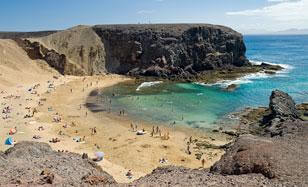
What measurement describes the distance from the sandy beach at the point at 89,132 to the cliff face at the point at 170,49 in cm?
2058

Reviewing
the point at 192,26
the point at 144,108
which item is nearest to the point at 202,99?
the point at 144,108

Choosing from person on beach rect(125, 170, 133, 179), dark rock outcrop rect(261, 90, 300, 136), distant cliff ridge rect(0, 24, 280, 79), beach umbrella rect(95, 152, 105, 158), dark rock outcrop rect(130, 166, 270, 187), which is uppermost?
distant cliff ridge rect(0, 24, 280, 79)

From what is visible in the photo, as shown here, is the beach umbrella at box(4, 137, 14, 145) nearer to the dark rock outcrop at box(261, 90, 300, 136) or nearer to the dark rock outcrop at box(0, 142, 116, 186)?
the dark rock outcrop at box(0, 142, 116, 186)

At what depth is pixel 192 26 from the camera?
9550 centimetres

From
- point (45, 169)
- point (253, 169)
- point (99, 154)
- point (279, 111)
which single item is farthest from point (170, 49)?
point (45, 169)

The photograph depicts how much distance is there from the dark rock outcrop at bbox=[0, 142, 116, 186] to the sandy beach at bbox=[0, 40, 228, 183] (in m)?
8.44

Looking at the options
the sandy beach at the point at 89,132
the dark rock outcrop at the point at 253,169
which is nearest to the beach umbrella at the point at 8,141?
the sandy beach at the point at 89,132

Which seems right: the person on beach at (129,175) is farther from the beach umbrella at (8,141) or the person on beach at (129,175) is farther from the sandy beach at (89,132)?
the beach umbrella at (8,141)

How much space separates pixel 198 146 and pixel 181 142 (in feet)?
7.42

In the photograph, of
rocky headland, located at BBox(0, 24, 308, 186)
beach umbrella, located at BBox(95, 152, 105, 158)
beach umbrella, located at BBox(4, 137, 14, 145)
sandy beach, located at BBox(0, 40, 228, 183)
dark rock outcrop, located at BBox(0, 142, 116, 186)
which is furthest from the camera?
beach umbrella, located at BBox(4, 137, 14, 145)

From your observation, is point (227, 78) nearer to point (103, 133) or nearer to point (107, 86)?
point (107, 86)

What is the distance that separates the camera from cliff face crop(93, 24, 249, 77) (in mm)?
89938

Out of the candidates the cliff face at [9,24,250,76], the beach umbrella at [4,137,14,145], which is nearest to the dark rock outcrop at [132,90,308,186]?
the beach umbrella at [4,137,14,145]

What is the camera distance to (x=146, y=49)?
9250cm
